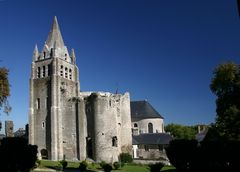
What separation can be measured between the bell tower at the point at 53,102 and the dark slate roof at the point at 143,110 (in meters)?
15.8

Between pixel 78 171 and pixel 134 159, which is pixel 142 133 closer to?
pixel 134 159

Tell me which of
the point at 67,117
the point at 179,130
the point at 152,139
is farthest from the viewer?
the point at 179,130

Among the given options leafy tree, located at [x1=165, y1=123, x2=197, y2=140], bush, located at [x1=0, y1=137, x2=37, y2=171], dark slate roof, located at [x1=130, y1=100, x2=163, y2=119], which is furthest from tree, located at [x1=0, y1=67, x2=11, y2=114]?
leafy tree, located at [x1=165, y1=123, x2=197, y2=140]

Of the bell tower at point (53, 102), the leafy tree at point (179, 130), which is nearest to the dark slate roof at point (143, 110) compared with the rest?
the leafy tree at point (179, 130)

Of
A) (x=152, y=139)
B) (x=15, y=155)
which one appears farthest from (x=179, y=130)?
(x=15, y=155)

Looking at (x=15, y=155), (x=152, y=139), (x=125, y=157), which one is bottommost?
(x=125, y=157)

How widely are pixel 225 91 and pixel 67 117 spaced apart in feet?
82.1

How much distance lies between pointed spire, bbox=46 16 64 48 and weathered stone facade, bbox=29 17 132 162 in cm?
20

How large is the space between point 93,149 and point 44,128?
8.26 metres

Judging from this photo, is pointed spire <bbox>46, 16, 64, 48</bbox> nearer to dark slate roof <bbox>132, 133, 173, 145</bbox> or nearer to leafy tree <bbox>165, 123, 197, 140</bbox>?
dark slate roof <bbox>132, 133, 173, 145</bbox>

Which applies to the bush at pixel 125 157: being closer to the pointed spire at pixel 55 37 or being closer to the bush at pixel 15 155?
the pointed spire at pixel 55 37

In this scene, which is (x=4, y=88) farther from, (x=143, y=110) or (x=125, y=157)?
(x=143, y=110)

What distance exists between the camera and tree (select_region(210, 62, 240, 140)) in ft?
117

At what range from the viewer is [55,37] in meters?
59.4
